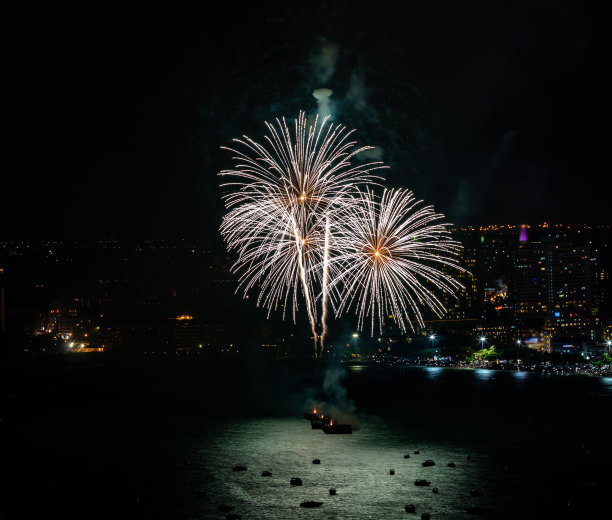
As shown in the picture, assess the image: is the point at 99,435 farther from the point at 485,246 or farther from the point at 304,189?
the point at 485,246

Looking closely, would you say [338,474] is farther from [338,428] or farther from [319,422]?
[319,422]

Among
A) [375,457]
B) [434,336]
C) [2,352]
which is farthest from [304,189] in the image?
[2,352]

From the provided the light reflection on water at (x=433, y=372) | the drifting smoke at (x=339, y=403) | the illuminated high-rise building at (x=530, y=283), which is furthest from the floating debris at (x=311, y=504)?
the illuminated high-rise building at (x=530, y=283)

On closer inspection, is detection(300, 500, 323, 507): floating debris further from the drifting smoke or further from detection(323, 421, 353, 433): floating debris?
the drifting smoke

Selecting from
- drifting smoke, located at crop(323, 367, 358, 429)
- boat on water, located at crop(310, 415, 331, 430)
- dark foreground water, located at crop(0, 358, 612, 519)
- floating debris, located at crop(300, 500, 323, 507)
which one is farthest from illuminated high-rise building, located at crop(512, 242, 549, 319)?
floating debris, located at crop(300, 500, 323, 507)

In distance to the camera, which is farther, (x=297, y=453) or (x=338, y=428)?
(x=338, y=428)

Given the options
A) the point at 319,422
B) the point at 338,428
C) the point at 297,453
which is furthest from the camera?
the point at 319,422

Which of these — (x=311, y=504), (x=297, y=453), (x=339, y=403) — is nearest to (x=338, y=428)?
(x=297, y=453)

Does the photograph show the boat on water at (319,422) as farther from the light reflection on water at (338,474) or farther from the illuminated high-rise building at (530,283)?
the illuminated high-rise building at (530,283)
